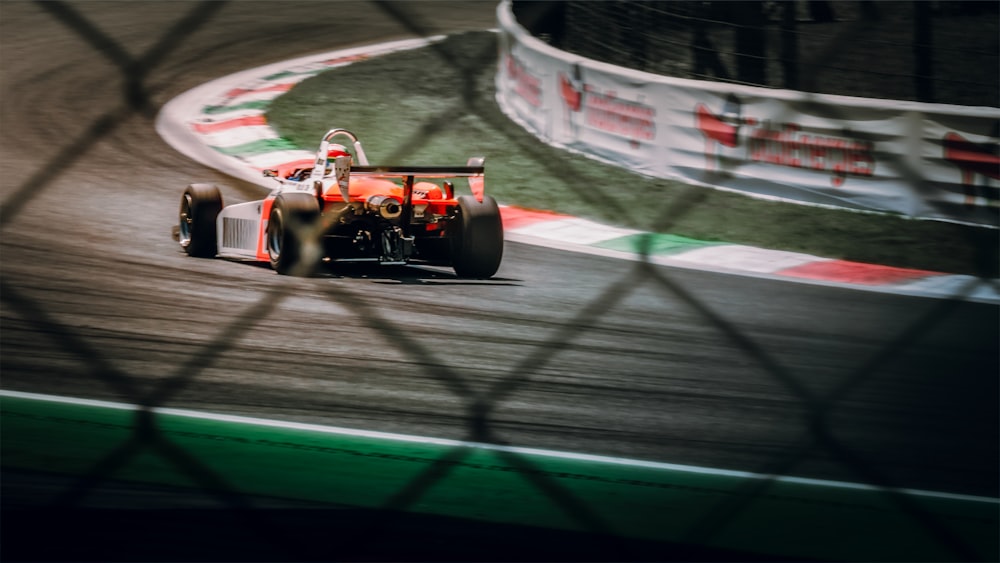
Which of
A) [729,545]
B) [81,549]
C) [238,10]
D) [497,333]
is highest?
[81,549]

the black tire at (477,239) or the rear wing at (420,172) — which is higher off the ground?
the rear wing at (420,172)

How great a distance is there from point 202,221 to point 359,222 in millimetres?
1074

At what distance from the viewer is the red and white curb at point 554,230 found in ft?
23.5

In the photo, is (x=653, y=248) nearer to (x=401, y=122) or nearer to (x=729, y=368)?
(x=729, y=368)

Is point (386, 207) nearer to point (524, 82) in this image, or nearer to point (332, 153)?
point (332, 153)

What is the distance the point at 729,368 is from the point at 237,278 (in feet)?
9.29

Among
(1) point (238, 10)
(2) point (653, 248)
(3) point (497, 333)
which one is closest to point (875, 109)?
(2) point (653, 248)

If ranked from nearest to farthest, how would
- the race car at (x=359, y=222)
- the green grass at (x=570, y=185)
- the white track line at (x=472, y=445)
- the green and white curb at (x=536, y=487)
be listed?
the green and white curb at (x=536, y=487)
the white track line at (x=472, y=445)
the race car at (x=359, y=222)
the green grass at (x=570, y=185)

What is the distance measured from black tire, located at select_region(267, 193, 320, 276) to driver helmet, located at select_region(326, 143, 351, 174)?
0.29m

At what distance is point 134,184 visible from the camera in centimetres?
908

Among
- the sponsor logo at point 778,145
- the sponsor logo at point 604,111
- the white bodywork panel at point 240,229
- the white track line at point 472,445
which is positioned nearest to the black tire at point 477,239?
the white bodywork panel at point 240,229

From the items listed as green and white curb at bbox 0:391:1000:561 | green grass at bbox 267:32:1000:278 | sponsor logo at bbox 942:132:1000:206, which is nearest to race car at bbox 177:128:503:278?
green grass at bbox 267:32:1000:278

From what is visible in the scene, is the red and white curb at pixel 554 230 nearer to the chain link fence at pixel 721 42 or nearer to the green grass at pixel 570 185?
the green grass at pixel 570 185

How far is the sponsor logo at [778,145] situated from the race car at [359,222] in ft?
9.24
